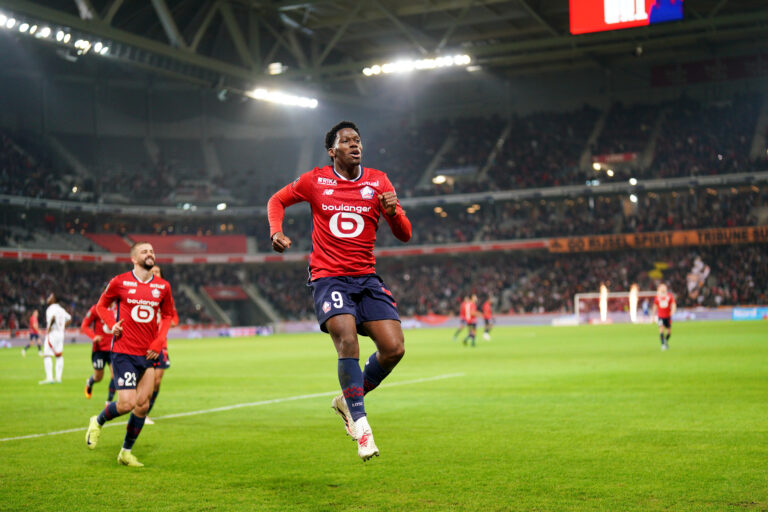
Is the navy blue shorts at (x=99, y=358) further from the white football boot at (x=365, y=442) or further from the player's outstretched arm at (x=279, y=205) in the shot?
the white football boot at (x=365, y=442)

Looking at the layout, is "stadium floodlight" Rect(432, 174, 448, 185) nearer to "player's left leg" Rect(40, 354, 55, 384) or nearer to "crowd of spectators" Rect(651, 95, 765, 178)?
A: "crowd of spectators" Rect(651, 95, 765, 178)

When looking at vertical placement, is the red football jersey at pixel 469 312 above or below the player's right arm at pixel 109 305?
below

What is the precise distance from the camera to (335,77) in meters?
49.8

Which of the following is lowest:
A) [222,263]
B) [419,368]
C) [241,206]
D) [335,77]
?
[419,368]

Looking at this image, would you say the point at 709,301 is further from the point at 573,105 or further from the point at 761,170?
the point at 573,105

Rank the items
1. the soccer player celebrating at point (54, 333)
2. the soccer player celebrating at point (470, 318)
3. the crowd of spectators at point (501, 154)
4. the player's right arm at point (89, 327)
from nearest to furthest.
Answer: the player's right arm at point (89, 327) → the soccer player celebrating at point (54, 333) → the soccer player celebrating at point (470, 318) → the crowd of spectators at point (501, 154)

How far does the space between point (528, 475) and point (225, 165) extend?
220 feet

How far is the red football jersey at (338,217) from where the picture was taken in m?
7.25

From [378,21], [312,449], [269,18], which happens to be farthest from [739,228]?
[312,449]

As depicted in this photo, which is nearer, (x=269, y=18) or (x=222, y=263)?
(x=269, y=18)

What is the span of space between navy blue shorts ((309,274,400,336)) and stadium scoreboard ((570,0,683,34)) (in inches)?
908

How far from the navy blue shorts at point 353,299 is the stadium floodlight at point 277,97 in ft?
136

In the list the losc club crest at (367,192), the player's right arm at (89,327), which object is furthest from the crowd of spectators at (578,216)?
the losc club crest at (367,192)

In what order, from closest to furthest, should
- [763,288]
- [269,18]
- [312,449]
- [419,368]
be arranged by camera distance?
[312,449] < [419,368] < [269,18] < [763,288]
